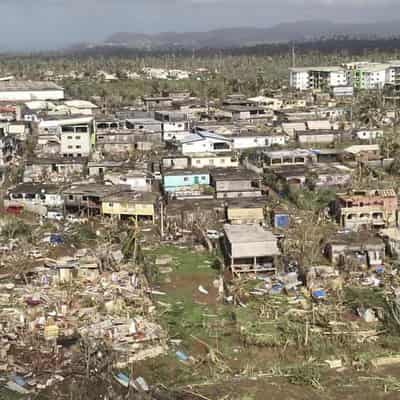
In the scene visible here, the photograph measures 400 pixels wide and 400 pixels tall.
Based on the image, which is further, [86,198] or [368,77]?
[368,77]

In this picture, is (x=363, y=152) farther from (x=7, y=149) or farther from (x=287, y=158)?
(x=7, y=149)

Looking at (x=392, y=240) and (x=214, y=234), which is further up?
(x=392, y=240)

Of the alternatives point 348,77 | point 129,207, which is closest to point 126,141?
point 129,207

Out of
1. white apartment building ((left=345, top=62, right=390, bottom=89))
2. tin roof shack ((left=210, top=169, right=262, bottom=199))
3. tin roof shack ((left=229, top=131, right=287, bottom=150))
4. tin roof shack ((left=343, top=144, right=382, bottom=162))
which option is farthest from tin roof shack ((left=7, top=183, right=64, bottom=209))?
white apartment building ((left=345, top=62, right=390, bottom=89))

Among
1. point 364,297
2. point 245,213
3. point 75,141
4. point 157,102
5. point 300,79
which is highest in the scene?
point 300,79

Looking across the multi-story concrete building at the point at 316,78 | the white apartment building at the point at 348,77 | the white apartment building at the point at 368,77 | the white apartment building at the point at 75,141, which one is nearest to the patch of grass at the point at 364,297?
→ the white apartment building at the point at 75,141

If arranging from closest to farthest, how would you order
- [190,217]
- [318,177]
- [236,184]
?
[190,217] < [236,184] < [318,177]

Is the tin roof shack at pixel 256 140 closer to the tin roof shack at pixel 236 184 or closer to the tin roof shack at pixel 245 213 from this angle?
the tin roof shack at pixel 236 184

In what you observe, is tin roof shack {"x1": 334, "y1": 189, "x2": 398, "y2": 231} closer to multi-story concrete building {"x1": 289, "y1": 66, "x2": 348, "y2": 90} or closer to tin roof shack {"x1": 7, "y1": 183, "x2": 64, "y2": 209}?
tin roof shack {"x1": 7, "y1": 183, "x2": 64, "y2": 209}
